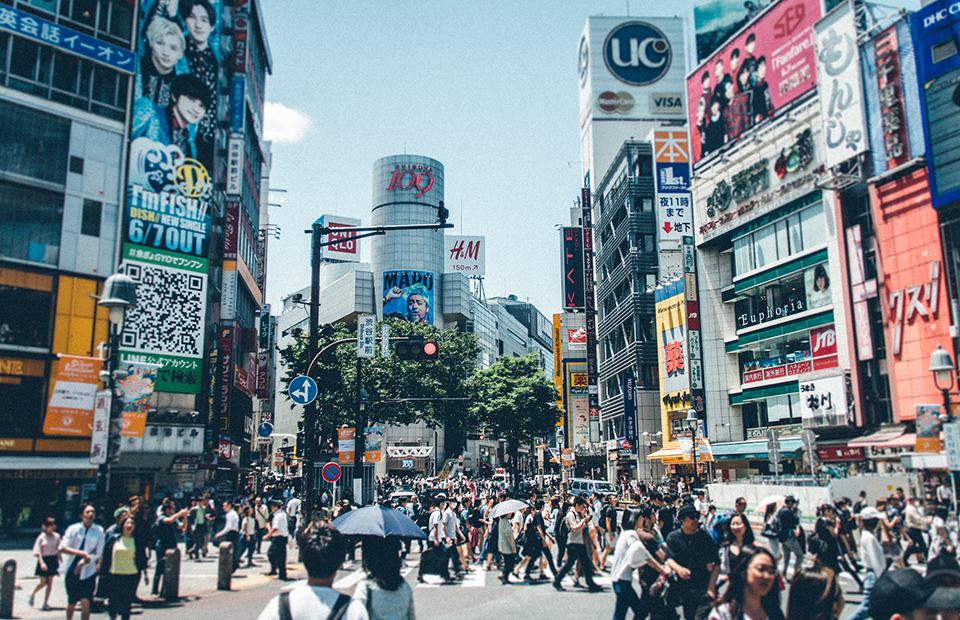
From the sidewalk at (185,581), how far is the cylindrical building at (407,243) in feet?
235

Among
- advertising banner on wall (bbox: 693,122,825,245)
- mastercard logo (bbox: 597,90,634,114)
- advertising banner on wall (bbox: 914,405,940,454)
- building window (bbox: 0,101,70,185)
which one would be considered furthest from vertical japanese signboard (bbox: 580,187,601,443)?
advertising banner on wall (bbox: 914,405,940,454)

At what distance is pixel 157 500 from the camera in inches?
1428

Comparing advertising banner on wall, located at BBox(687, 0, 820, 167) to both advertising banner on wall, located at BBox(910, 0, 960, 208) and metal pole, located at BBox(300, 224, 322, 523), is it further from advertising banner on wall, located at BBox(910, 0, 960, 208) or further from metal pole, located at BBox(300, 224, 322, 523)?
metal pole, located at BBox(300, 224, 322, 523)

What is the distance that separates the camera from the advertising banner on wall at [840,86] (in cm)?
3425

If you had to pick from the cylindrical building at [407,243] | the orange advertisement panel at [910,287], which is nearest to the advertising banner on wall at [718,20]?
the orange advertisement panel at [910,287]

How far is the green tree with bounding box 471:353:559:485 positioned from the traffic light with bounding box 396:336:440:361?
142ft

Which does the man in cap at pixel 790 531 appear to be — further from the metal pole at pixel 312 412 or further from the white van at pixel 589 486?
the white van at pixel 589 486

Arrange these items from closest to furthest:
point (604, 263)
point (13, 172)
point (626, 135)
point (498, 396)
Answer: point (13, 172) < point (498, 396) < point (604, 263) < point (626, 135)

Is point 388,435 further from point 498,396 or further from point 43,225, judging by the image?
point 43,225

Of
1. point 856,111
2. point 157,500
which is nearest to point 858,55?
point 856,111

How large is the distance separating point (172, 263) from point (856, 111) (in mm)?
32081

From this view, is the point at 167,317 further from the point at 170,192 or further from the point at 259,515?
the point at 259,515

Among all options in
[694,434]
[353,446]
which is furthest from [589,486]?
[353,446]

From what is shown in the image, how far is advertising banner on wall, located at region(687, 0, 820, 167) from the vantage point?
39.5 meters
